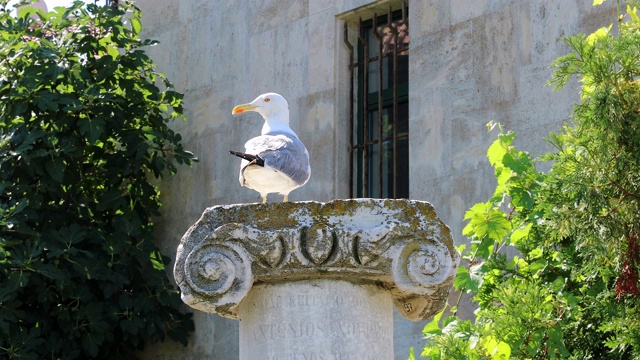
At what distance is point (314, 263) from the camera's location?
→ 18.8ft

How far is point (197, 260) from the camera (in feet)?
18.9

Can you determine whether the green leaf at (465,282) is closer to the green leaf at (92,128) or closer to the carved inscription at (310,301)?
the carved inscription at (310,301)

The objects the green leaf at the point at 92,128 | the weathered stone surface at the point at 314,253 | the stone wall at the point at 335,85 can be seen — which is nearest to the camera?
the weathered stone surface at the point at 314,253

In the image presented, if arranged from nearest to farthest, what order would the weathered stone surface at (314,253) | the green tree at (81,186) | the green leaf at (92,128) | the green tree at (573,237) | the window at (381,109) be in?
the weathered stone surface at (314,253)
the green tree at (573,237)
the window at (381,109)
the green tree at (81,186)
the green leaf at (92,128)

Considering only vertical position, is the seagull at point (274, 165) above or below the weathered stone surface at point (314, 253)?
above

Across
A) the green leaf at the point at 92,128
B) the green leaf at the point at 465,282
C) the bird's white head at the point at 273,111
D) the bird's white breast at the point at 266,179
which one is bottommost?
the green leaf at the point at 465,282

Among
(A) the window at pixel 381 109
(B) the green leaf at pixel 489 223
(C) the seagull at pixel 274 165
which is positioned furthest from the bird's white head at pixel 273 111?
(A) the window at pixel 381 109

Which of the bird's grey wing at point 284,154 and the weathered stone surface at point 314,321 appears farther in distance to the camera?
the bird's grey wing at point 284,154

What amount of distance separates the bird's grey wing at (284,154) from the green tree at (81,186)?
392cm

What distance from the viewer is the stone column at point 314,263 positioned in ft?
18.8

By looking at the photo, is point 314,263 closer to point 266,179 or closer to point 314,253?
point 314,253

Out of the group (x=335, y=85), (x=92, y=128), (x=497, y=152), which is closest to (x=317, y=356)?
(x=497, y=152)

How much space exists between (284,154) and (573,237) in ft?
5.01

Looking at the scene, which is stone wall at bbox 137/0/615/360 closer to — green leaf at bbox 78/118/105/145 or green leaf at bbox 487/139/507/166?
green leaf at bbox 78/118/105/145
